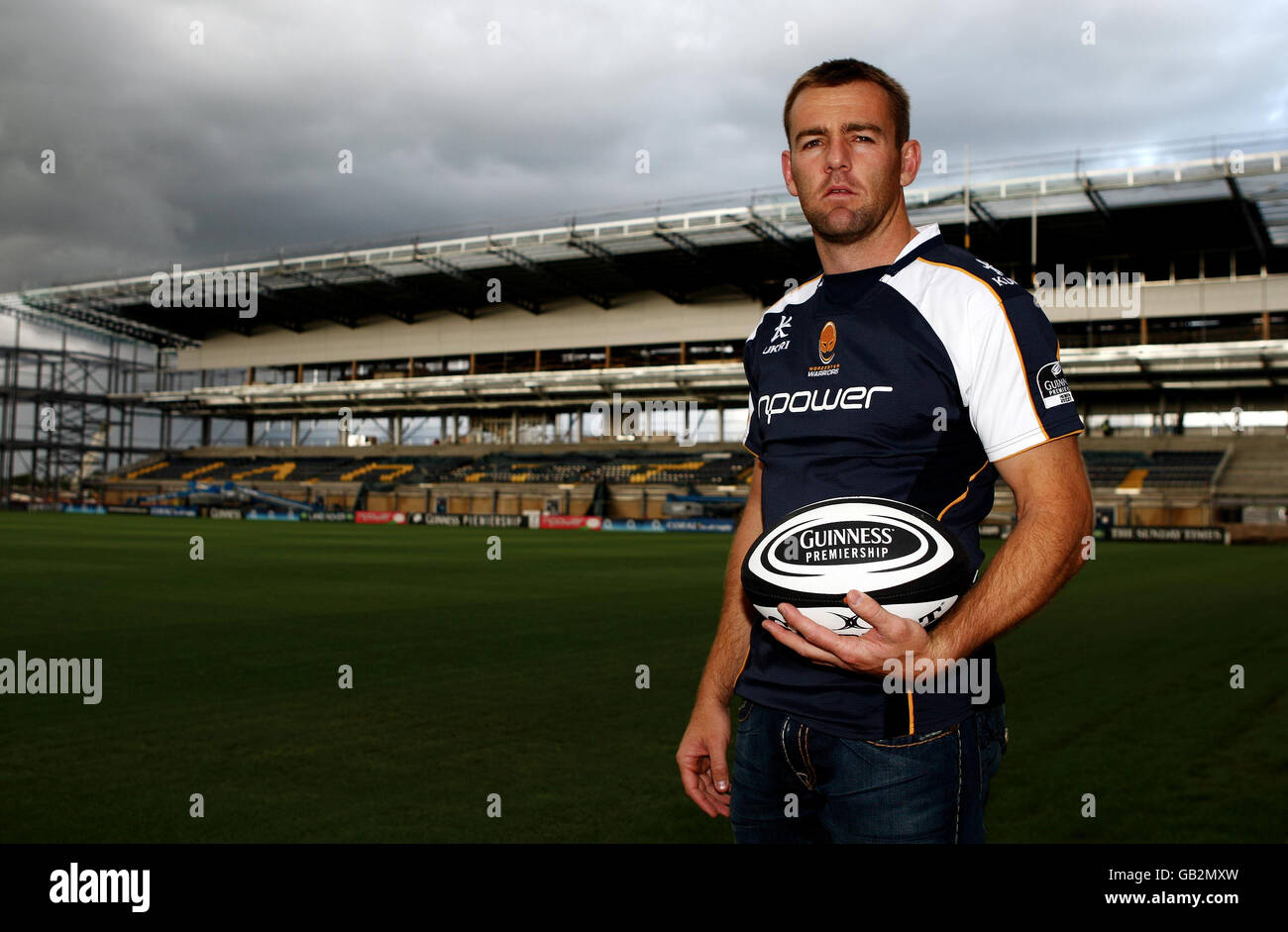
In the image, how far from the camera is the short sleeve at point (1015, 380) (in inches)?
68.3

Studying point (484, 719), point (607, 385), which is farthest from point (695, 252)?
point (484, 719)

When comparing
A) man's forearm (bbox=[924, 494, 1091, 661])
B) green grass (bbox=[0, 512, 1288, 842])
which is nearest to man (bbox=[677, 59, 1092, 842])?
man's forearm (bbox=[924, 494, 1091, 661])

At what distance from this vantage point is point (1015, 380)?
176cm

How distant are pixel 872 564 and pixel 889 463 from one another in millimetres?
250

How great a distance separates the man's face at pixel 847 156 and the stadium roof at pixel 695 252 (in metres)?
41.7

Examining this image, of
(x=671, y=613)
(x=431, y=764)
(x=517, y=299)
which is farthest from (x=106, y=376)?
(x=431, y=764)

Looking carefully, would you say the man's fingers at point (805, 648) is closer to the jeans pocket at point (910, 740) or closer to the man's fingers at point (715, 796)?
the jeans pocket at point (910, 740)

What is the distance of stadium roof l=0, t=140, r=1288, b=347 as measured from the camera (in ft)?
134

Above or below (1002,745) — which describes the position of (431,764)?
below

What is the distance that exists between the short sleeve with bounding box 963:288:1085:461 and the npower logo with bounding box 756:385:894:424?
182 mm

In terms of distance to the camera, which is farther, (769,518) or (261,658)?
(261,658)
